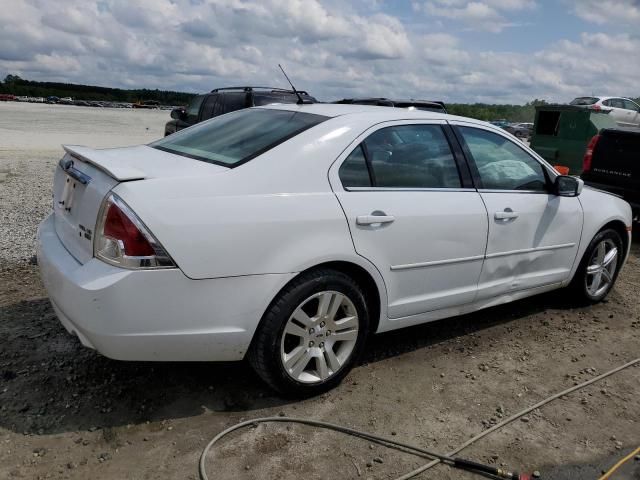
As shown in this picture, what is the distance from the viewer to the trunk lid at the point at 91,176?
2795mm

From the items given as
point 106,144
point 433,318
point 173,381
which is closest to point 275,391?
point 173,381

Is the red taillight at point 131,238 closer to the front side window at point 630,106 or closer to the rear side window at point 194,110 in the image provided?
the rear side window at point 194,110

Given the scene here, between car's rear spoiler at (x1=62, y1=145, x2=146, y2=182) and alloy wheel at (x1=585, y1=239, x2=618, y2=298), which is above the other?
car's rear spoiler at (x1=62, y1=145, x2=146, y2=182)

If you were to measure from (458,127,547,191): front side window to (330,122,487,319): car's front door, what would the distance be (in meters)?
0.20

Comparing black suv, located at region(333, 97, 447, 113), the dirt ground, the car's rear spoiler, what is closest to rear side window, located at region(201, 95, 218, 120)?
black suv, located at region(333, 97, 447, 113)

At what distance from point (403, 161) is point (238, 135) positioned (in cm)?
103

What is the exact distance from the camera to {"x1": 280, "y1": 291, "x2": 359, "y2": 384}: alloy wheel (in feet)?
10.1

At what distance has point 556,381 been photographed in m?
3.66

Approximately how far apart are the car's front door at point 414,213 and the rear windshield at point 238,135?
40 cm

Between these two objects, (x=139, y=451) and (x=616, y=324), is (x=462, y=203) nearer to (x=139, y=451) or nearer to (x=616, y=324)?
(x=616, y=324)

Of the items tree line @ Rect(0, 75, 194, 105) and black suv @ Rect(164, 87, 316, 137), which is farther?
tree line @ Rect(0, 75, 194, 105)

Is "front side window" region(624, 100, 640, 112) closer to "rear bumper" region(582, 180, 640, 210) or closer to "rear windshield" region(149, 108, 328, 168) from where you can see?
"rear bumper" region(582, 180, 640, 210)

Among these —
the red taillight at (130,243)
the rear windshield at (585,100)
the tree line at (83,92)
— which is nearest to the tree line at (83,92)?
the tree line at (83,92)

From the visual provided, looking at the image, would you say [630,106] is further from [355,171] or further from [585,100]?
[355,171]
